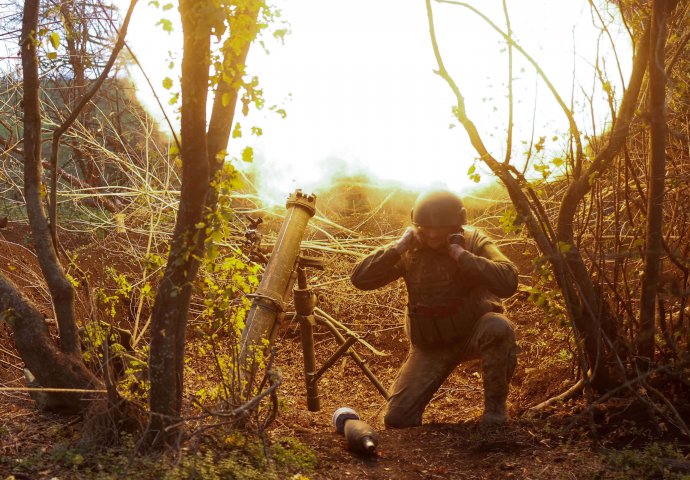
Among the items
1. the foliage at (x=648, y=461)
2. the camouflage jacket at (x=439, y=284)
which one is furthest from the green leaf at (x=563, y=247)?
the foliage at (x=648, y=461)

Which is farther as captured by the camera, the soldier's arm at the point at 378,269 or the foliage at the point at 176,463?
the soldier's arm at the point at 378,269

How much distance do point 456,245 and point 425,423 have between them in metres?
1.54

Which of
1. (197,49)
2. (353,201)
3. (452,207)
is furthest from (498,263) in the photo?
(353,201)

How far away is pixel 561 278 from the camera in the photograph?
4.91m

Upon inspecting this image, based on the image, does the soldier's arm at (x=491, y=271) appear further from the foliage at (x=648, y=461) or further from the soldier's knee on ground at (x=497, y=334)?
the foliage at (x=648, y=461)

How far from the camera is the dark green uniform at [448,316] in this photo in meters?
5.48

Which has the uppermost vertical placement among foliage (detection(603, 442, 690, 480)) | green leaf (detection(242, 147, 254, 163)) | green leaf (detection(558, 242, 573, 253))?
green leaf (detection(242, 147, 254, 163))

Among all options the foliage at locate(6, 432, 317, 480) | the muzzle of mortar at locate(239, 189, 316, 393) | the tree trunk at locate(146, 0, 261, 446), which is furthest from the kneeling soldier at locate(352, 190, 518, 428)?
the tree trunk at locate(146, 0, 261, 446)

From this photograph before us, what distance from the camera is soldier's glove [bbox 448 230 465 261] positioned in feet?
18.0

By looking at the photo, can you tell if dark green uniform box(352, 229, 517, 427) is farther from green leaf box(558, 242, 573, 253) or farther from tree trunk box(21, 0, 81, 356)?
tree trunk box(21, 0, 81, 356)

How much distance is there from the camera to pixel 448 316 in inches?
231

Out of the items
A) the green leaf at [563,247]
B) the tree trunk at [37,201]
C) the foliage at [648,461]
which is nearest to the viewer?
the foliage at [648,461]

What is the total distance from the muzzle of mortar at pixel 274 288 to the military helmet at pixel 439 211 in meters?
1.05

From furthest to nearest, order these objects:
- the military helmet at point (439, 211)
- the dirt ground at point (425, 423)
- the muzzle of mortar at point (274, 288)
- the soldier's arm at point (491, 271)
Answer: the military helmet at point (439, 211), the soldier's arm at point (491, 271), the muzzle of mortar at point (274, 288), the dirt ground at point (425, 423)
